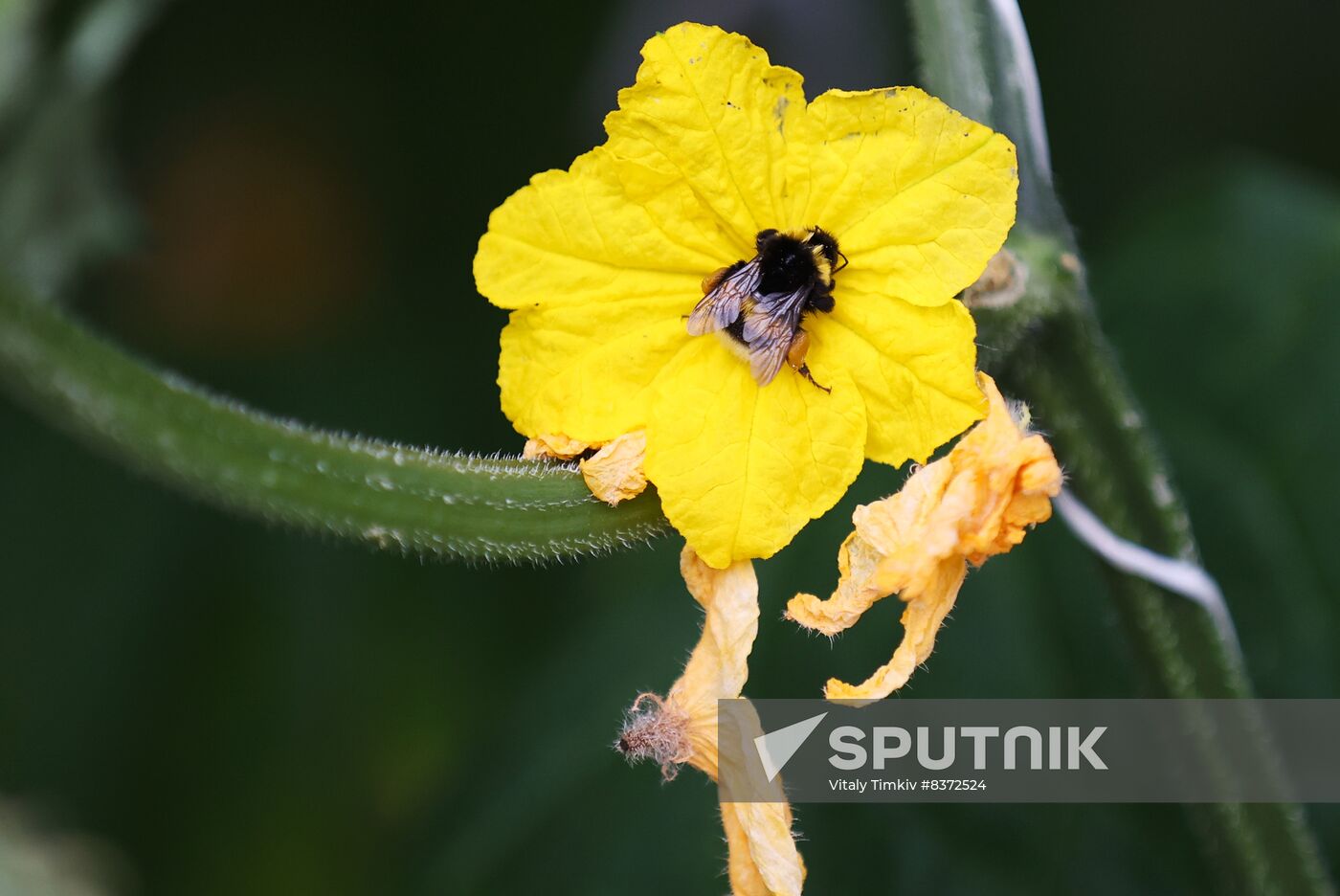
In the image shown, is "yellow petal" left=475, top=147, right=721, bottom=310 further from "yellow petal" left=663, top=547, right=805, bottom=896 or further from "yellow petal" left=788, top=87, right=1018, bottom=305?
"yellow petal" left=663, top=547, right=805, bottom=896

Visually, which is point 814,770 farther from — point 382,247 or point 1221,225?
point 382,247

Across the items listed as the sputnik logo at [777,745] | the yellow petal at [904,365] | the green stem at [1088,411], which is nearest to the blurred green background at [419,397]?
the green stem at [1088,411]

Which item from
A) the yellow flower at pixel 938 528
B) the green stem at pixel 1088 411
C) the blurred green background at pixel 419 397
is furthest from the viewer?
the blurred green background at pixel 419 397

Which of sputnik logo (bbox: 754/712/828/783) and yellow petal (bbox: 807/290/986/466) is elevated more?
yellow petal (bbox: 807/290/986/466)

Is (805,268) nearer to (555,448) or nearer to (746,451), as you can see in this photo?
(746,451)

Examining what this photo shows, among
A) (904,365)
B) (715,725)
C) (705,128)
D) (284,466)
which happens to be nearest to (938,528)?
(904,365)

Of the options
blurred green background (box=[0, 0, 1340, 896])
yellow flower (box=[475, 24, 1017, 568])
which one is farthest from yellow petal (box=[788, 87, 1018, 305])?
blurred green background (box=[0, 0, 1340, 896])

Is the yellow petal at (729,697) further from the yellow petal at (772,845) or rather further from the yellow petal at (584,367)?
the yellow petal at (584,367)
